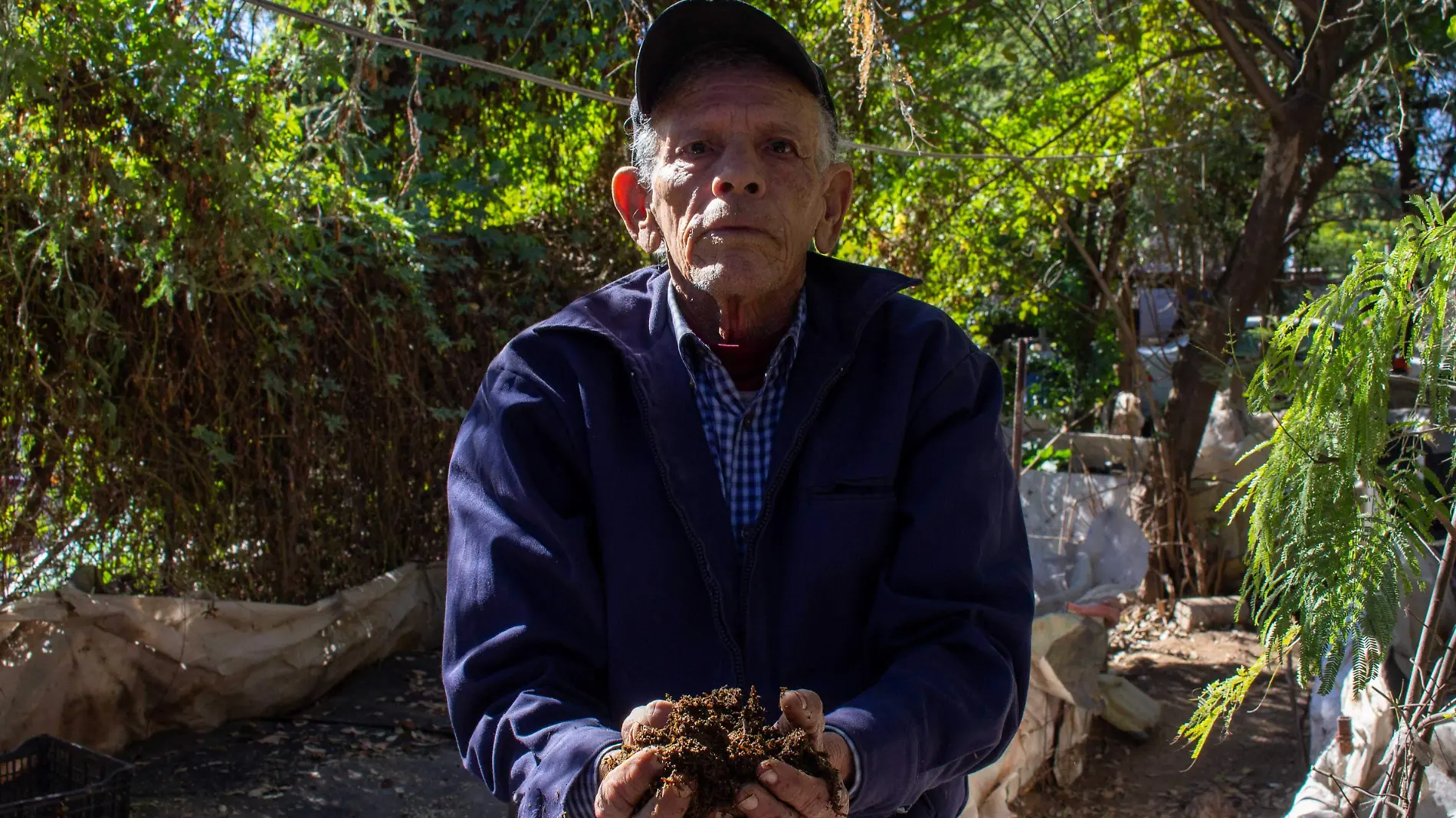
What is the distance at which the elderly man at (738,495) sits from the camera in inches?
61.1


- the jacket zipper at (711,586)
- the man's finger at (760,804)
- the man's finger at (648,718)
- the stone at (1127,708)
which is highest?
the jacket zipper at (711,586)

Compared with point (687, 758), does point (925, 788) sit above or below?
below

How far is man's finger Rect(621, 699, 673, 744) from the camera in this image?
136cm

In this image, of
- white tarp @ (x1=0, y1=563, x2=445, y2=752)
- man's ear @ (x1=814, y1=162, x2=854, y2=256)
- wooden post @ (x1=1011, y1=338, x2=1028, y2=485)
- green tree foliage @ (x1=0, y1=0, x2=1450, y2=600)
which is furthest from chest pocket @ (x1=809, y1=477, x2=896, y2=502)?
wooden post @ (x1=1011, y1=338, x2=1028, y2=485)

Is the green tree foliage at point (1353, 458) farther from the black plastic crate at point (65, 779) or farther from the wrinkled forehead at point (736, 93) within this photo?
the black plastic crate at point (65, 779)

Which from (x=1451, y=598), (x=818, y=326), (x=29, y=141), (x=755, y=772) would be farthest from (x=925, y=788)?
(x=29, y=141)

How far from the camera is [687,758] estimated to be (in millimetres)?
1315

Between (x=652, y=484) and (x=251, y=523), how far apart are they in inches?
154

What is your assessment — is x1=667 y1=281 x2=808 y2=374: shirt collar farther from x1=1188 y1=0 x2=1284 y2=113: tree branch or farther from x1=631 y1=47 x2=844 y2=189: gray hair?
x1=1188 y1=0 x2=1284 y2=113: tree branch

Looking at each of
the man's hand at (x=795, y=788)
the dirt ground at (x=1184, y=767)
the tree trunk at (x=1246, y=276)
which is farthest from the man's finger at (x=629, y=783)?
the tree trunk at (x=1246, y=276)

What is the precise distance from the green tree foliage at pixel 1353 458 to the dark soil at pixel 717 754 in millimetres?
1196

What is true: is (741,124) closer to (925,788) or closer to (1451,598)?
(925,788)

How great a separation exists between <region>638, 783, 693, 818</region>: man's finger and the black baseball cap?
1036 millimetres

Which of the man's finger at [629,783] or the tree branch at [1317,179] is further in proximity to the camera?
the tree branch at [1317,179]
